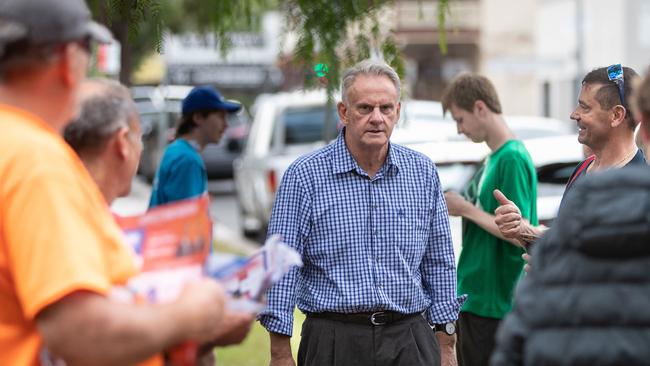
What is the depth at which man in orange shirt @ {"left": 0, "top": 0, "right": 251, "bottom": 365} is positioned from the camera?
2211 millimetres

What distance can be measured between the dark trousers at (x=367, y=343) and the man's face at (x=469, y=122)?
146 cm

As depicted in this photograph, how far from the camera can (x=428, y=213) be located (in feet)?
15.1

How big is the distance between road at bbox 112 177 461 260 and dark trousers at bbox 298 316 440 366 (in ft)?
32.6

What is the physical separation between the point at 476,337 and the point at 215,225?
13519 millimetres

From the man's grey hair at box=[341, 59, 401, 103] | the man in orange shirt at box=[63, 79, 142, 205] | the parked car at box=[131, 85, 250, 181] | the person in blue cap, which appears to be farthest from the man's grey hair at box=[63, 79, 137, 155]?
the parked car at box=[131, 85, 250, 181]

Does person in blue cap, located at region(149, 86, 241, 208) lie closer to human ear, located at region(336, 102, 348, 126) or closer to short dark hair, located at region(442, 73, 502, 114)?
short dark hair, located at region(442, 73, 502, 114)

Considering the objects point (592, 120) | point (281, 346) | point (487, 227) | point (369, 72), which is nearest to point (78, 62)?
point (281, 346)

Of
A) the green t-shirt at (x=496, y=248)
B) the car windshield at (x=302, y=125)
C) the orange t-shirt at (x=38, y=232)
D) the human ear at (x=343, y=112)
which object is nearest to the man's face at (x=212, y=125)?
the green t-shirt at (x=496, y=248)

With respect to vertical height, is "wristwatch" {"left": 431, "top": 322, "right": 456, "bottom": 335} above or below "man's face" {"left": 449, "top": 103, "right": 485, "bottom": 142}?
below

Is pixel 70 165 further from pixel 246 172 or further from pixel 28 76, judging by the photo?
pixel 246 172

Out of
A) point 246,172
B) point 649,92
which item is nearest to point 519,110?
point 246,172

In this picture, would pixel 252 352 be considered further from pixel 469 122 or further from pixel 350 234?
pixel 350 234

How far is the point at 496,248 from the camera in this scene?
5535mm

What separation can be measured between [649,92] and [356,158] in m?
2.06
